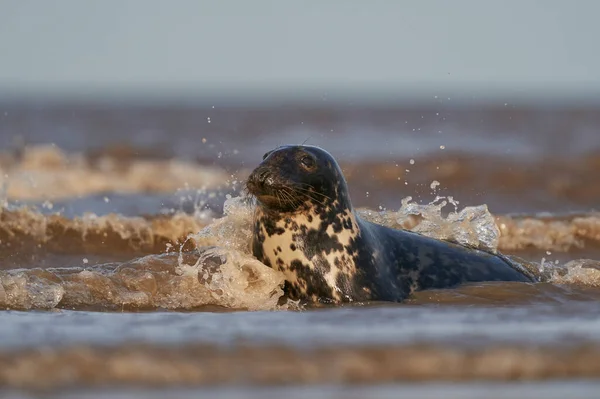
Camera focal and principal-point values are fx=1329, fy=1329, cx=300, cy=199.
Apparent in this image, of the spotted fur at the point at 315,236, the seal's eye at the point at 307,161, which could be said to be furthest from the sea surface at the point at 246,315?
the seal's eye at the point at 307,161

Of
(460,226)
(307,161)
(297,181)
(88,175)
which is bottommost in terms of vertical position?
(88,175)

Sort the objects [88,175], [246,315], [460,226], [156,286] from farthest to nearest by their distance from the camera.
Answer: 1. [88,175]
2. [460,226]
3. [156,286]
4. [246,315]

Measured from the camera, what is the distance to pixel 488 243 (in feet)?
30.4

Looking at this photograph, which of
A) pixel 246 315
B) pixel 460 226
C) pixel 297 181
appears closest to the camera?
pixel 246 315

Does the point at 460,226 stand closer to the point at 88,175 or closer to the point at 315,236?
the point at 315,236

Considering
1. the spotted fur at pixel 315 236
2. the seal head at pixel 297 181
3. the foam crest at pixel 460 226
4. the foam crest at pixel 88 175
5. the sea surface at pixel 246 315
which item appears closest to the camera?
the sea surface at pixel 246 315

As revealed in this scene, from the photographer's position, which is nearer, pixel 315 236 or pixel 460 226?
pixel 315 236

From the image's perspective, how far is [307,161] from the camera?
7766 millimetres

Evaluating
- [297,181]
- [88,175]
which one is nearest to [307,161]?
[297,181]

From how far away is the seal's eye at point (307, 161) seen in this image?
305 inches

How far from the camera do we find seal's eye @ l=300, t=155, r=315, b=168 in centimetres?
775

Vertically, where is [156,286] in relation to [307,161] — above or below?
below

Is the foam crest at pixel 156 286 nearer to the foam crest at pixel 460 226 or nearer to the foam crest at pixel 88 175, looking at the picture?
the foam crest at pixel 460 226

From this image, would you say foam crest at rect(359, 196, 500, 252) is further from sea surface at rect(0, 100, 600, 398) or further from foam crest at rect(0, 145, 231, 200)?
foam crest at rect(0, 145, 231, 200)
